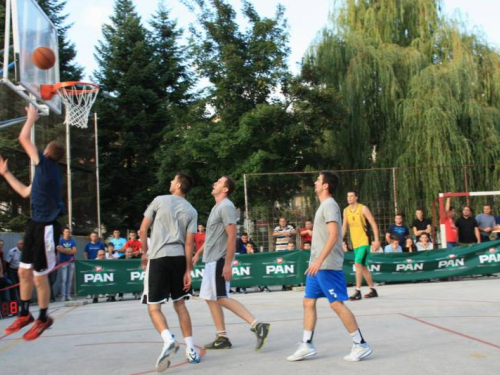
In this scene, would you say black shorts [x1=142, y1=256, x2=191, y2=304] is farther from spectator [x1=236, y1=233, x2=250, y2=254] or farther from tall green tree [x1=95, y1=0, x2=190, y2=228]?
tall green tree [x1=95, y1=0, x2=190, y2=228]

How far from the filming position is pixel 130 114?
37.1 metres

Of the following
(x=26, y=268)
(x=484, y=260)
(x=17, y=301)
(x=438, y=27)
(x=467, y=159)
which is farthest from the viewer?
(x=438, y=27)

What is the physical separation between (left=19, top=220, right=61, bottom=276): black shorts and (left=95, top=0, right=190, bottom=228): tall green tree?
28.3 metres

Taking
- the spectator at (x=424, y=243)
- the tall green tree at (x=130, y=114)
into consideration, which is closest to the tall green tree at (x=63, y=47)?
the tall green tree at (x=130, y=114)

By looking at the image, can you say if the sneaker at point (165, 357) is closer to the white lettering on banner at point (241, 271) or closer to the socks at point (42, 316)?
the socks at point (42, 316)

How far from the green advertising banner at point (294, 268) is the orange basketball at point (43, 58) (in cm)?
790

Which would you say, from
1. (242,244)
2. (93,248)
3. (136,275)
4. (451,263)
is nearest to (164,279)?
(136,275)

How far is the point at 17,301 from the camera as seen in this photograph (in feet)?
47.5

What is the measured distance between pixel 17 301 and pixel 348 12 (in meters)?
19.8

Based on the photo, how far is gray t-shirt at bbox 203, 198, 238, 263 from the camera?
26.3 feet

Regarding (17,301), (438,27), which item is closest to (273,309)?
(17,301)

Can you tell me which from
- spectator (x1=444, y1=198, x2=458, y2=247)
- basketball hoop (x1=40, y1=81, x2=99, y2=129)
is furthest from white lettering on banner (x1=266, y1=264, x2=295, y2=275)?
basketball hoop (x1=40, y1=81, x2=99, y2=129)

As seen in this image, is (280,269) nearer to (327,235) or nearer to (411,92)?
(327,235)

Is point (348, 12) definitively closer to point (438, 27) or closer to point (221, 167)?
point (438, 27)
